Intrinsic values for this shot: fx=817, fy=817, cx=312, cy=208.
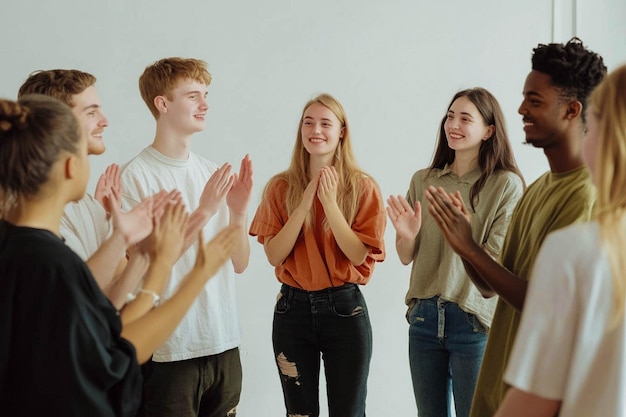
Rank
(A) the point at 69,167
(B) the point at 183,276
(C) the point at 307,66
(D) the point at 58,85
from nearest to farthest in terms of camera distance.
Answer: (A) the point at 69,167, (D) the point at 58,85, (B) the point at 183,276, (C) the point at 307,66

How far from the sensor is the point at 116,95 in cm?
353

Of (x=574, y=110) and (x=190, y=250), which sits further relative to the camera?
(x=190, y=250)

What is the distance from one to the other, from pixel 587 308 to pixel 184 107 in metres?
1.72

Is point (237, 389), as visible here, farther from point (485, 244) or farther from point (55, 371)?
point (55, 371)

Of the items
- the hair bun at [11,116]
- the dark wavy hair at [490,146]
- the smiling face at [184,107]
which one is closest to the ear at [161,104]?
the smiling face at [184,107]

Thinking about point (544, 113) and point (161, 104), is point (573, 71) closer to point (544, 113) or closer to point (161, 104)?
point (544, 113)

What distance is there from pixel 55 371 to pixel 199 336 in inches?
44.5

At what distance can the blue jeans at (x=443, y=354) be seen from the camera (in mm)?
2697

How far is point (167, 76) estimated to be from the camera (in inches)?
110

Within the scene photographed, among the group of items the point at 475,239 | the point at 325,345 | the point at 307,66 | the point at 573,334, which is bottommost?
Result: the point at 325,345

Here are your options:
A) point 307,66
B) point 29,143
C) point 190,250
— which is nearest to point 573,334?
point 29,143

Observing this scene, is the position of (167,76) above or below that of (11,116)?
above

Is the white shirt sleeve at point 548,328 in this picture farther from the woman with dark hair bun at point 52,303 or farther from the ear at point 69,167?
the ear at point 69,167

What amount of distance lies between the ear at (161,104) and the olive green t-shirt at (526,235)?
4.13ft
